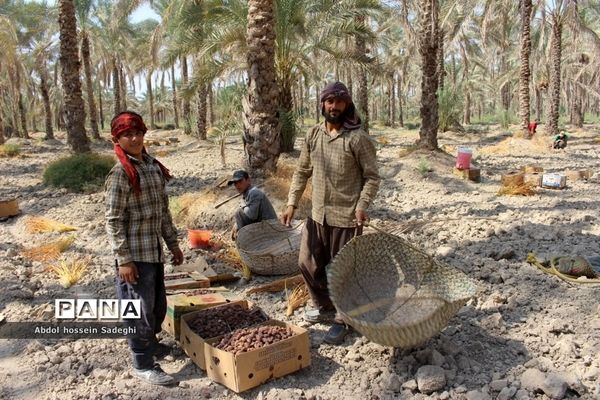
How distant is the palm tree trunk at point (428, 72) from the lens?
11.7 metres

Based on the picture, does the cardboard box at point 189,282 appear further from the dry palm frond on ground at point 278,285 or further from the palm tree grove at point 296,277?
the dry palm frond on ground at point 278,285

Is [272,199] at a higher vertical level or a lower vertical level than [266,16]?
lower

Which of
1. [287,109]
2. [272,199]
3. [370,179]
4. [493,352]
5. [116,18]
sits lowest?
[493,352]

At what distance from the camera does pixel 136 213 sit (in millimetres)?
3115

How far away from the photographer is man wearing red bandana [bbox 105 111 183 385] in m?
→ 3.03

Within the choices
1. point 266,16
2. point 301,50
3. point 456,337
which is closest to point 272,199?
point 266,16

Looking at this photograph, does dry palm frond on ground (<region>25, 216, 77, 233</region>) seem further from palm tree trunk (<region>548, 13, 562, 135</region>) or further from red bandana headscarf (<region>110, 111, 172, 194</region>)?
palm tree trunk (<region>548, 13, 562, 135</region>)

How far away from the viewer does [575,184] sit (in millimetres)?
9156

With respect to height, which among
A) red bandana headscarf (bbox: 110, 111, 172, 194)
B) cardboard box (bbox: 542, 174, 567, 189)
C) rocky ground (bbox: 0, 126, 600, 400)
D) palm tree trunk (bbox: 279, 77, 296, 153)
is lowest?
rocky ground (bbox: 0, 126, 600, 400)

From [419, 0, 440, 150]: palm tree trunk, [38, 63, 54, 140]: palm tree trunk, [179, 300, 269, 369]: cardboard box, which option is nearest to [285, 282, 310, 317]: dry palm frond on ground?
[179, 300, 269, 369]: cardboard box

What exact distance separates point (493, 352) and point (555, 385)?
57 centimetres

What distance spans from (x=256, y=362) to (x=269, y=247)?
8.06 feet

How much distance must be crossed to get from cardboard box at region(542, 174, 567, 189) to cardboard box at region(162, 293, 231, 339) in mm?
6797

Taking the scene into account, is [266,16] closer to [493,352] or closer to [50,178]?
[50,178]
